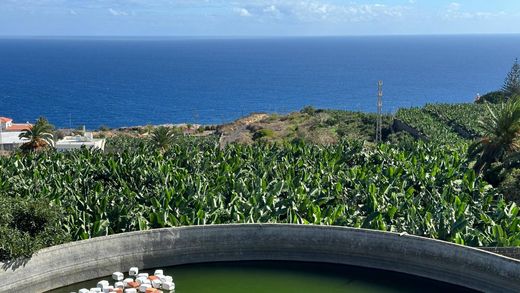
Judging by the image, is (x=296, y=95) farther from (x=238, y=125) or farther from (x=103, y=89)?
(x=238, y=125)

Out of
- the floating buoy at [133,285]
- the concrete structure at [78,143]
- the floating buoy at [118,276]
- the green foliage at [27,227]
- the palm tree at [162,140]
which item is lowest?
the concrete structure at [78,143]

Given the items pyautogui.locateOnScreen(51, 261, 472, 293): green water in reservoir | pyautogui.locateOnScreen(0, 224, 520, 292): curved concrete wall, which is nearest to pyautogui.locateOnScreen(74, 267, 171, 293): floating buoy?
pyautogui.locateOnScreen(51, 261, 472, 293): green water in reservoir

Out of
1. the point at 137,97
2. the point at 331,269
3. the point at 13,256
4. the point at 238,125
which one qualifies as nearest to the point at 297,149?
the point at 331,269

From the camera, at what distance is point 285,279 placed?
22.7 metres

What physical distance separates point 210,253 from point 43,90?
14863 centimetres

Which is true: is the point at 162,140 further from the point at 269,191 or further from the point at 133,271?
the point at 133,271

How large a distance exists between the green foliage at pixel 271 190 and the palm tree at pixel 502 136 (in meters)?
1.49

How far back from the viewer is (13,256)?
66.6ft

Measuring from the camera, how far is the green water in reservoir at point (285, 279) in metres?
21.9

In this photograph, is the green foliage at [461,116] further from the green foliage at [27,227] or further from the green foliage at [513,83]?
the green foliage at [27,227]

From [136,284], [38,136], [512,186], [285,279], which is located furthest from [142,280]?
[38,136]

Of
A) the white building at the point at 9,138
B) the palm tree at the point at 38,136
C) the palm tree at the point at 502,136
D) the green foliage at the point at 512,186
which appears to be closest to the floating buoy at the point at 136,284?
the green foliage at the point at 512,186

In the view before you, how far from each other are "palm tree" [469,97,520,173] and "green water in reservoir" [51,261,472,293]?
36.7ft

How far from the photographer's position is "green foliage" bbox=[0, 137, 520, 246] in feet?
77.9
